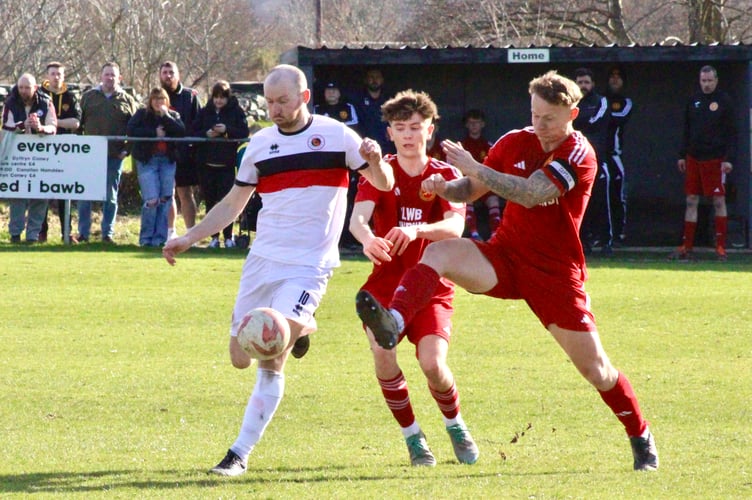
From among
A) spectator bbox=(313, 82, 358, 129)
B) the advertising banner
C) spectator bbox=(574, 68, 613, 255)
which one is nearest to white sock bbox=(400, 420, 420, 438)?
spectator bbox=(574, 68, 613, 255)

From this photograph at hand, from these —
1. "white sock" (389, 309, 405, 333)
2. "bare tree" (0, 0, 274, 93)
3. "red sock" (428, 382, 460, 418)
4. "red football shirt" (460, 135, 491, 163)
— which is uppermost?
"bare tree" (0, 0, 274, 93)

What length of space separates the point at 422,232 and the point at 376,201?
1.50 ft

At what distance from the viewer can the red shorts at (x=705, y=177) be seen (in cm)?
1593

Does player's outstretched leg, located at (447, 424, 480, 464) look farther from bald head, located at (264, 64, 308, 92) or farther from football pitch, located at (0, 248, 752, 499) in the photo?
→ bald head, located at (264, 64, 308, 92)

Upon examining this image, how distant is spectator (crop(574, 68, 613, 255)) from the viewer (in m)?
15.9

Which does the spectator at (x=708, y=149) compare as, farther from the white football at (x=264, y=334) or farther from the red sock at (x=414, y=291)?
the white football at (x=264, y=334)

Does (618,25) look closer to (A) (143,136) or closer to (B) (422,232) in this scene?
(A) (143,136)

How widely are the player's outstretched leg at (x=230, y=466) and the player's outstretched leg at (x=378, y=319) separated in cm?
100

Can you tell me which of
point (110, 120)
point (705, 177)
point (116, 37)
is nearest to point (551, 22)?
point (116, 37)

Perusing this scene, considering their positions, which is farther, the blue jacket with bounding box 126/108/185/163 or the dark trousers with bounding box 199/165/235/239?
the dark trousers with bounding box 199/165/235/239

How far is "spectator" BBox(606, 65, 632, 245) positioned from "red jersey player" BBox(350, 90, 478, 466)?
10.2m

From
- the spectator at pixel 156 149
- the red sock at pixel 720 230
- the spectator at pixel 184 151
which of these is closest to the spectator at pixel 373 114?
the spectator at pixel 184 151

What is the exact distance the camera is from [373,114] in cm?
1694

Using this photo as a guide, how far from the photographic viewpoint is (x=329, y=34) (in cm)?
4238
